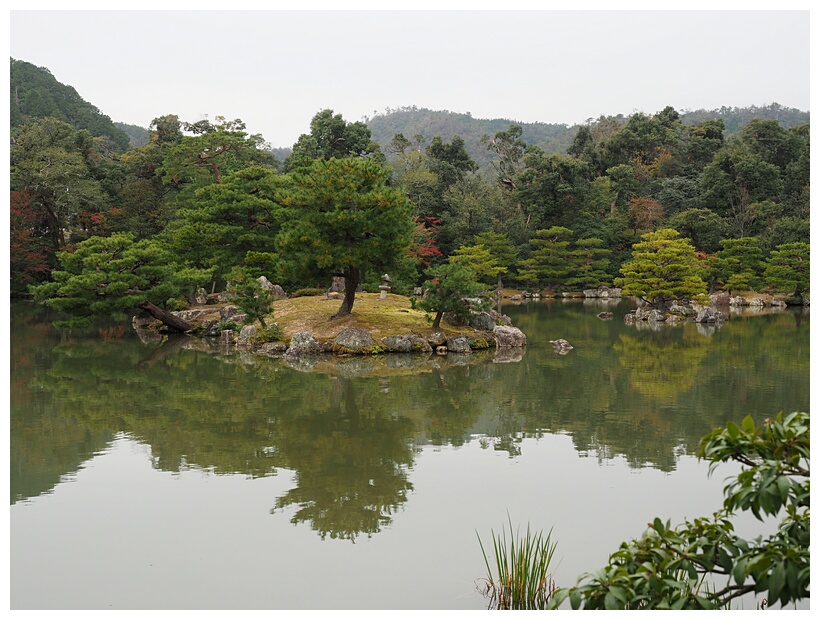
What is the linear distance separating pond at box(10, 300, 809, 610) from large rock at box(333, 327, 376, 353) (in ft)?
4.12

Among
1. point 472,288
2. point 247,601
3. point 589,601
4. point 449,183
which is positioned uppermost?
point 449,183

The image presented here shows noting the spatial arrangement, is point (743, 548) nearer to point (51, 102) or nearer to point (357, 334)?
point (357, 334)

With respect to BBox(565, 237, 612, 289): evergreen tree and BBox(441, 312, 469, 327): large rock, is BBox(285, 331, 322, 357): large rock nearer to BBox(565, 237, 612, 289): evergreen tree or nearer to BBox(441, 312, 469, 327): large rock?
BBox(441, 312, 469, 327): large rock

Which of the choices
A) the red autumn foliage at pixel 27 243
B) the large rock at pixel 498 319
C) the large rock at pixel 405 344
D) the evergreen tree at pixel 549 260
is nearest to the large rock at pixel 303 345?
the large rock at pixel 405 344

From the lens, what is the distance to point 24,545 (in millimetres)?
5348

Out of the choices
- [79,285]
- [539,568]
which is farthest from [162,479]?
[79,285]

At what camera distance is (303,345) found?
15.3m

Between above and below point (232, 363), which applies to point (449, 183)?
above

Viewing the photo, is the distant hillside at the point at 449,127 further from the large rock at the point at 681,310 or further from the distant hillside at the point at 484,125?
the large rock at the point at 681,310

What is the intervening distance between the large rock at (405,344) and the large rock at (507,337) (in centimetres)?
164

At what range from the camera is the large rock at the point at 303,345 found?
1520 cm

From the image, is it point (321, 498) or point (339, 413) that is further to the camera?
point (339, 413)

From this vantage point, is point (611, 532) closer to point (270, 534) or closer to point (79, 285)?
point (270, 534)

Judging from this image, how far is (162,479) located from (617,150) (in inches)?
1592
